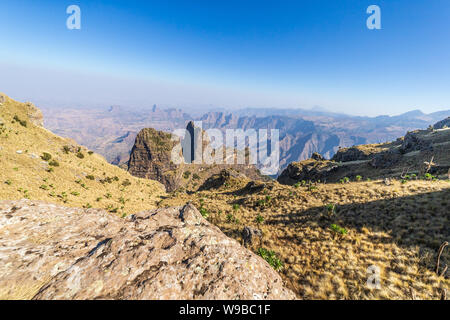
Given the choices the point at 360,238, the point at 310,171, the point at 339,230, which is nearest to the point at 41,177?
the point at 339,230

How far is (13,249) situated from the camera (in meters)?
7.68

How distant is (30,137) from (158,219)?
5235 cm

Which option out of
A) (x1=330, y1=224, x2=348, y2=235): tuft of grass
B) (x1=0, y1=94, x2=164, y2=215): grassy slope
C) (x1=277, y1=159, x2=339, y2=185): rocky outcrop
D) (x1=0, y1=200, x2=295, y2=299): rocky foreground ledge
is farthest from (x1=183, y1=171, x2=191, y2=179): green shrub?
(x1=0, y1=200, x2=295, y2=299): rocky foreground ledge

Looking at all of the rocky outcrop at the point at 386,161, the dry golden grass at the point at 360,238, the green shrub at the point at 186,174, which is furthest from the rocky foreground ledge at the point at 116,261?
the green shrub at the point at 186,174

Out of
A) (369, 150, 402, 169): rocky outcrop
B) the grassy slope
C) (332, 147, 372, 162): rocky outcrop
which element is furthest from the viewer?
(332, 147, 372, 162): rocky outcrop

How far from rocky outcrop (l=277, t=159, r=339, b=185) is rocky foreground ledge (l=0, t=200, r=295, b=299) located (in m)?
60.1

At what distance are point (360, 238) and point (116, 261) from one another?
18.4 metres

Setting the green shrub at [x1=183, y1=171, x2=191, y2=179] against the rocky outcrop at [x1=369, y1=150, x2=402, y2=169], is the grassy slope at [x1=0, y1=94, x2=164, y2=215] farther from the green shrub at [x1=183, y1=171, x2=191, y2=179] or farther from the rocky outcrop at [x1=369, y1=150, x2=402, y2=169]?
the green shrub at [x1=183, y1=171, x2=191, y2=179]

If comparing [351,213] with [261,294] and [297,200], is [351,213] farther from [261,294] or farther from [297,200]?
[261,294]

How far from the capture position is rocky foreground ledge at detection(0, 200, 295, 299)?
20.2 feet

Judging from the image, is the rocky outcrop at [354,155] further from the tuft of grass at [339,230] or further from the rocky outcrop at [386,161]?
the tuft of grass at [339,230]

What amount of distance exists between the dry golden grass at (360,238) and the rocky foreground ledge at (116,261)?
5491mm

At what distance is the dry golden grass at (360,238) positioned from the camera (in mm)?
10195
